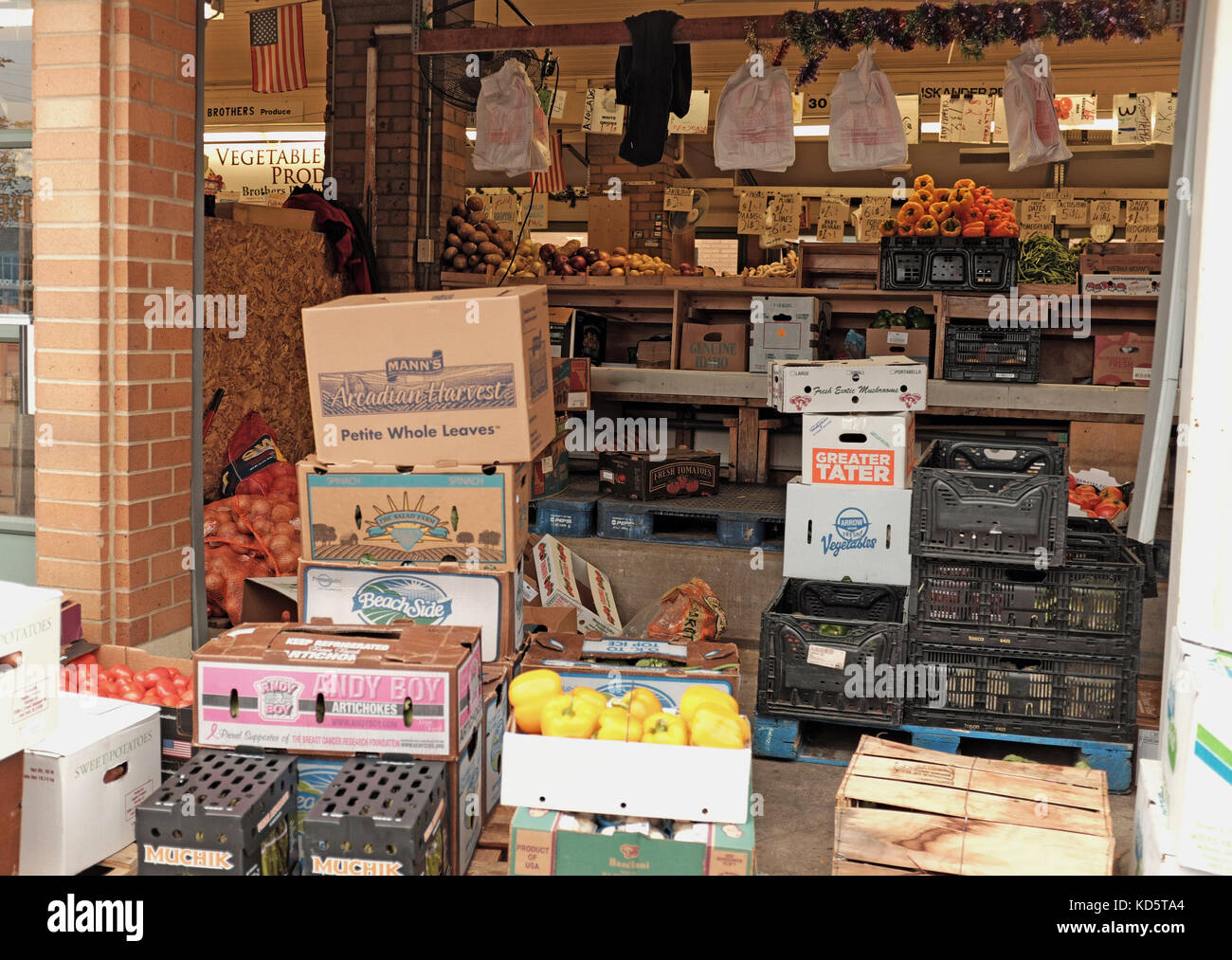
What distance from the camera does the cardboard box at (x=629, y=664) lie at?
390 centimetres

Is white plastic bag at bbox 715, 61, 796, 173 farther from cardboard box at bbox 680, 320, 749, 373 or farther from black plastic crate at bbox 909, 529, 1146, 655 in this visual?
black plastic crate at bbox 909, 529, 1146, 655

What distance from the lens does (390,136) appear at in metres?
8.05

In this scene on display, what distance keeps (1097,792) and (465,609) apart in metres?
2.12

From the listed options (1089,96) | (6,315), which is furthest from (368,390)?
(1089,96)

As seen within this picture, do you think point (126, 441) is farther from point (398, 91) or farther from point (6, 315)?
point (398, 91)

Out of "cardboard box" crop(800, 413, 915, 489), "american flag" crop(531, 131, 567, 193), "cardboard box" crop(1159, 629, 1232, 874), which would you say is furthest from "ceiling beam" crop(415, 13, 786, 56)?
"cardboard box" crop(1159, 629, 1232, 874)

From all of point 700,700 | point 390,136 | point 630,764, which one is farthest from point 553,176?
point 630,764

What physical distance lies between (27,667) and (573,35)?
533cm

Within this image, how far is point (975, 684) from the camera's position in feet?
14.8

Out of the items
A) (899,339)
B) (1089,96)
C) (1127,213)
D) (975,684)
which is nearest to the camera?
(975,684)

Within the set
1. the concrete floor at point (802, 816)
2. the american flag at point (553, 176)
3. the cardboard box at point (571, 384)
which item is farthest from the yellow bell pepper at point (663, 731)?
the american flag at point (553, 176)

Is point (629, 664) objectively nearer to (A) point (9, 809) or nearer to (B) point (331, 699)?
Result: (B) point (331, 699)

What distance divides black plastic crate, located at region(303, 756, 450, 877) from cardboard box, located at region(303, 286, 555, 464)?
1.53m

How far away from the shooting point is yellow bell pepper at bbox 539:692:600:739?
2941mm
